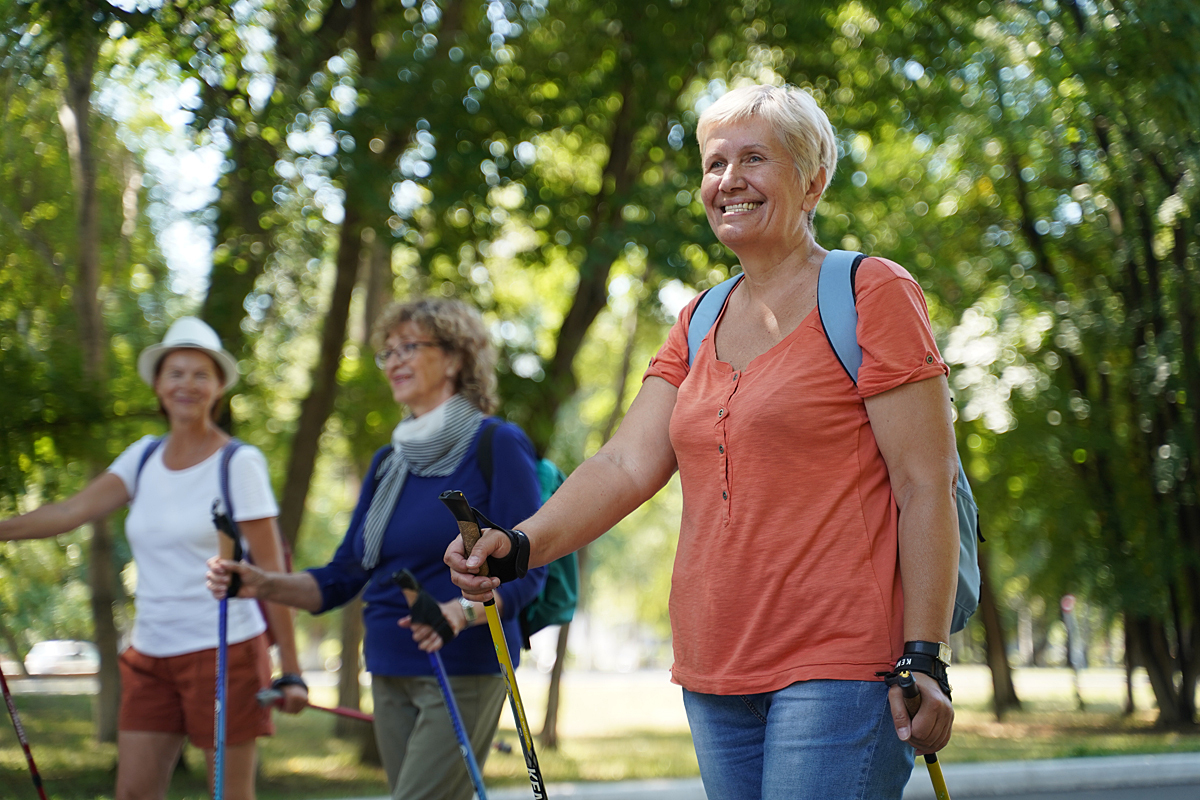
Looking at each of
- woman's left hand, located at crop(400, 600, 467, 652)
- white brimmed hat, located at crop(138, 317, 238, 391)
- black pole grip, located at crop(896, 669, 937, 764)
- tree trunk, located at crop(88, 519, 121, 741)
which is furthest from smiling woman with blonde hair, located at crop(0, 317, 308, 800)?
tree trunk, located at crop(88, 519, 121, 741)

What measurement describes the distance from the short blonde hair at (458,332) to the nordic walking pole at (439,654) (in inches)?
32.8

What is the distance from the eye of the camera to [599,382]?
20172 millimetres

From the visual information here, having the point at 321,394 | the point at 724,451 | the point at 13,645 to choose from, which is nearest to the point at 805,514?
the point at 724,451

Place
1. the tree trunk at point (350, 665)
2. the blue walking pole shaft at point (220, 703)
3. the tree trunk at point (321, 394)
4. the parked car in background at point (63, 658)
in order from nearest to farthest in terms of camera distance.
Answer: the blue walking pole shaft at point (220, 703) < the parked car in background at point (63, 658) < the tree trunk at point (321, 394) < the tree trunk at point (350, 665)

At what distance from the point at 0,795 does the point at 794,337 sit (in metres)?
5.58

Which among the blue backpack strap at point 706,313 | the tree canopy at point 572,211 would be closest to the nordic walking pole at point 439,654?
the blue backpack strap at point 706,313

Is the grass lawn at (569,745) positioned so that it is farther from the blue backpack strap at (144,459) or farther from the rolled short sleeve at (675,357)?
the rolled short sleeve at (675,357)

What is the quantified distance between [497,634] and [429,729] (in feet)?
3.56

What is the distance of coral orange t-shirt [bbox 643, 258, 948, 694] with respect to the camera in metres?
1.98

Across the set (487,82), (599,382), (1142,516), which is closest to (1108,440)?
(1142,516)

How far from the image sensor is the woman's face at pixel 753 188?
2.22m

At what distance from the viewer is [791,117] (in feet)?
7.29

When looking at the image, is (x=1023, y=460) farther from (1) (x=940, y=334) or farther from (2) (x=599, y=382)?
(2) (x=599, y=382)

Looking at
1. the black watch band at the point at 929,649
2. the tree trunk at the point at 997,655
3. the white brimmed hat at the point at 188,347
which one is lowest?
the tree trunk at the point at 997,655
